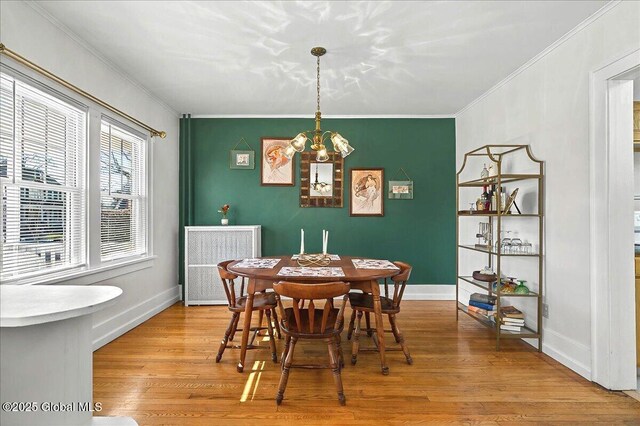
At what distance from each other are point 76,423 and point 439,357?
253cm

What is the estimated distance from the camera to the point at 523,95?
3.26 meters

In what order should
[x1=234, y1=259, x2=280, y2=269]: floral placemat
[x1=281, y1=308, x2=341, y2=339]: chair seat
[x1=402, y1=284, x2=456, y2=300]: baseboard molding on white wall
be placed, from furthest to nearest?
[x1=402, y1=284, x2=456, y2=300]: baseboard molding on white wall → [x1=234, y1=259, x2=280, y2=269]: floral placemat → [x1=281, y1=308, x2=341, y2=339]: chair seat

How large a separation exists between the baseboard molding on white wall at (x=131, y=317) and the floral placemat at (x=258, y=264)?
4.65 ft

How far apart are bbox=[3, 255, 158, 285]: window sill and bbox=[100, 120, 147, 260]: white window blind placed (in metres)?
0.15

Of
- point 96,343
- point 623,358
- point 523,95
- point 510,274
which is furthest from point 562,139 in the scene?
point 96,343

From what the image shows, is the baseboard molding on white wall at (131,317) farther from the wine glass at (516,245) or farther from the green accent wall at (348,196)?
the wine glass at (516,245)

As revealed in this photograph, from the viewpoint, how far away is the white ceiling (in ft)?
7.64

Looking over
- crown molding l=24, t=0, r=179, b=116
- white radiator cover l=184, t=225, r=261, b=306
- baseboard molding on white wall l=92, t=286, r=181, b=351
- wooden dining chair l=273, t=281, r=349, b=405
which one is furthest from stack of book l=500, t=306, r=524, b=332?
crown molding l=24, t=0, r=179, b=116

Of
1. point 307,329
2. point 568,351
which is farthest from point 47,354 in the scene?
point 568,351

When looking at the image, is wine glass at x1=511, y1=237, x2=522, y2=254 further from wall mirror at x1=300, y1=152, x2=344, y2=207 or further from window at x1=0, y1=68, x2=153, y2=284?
window at x1=0, y1=68, x2=153, y2=284

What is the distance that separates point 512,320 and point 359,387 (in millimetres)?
1725

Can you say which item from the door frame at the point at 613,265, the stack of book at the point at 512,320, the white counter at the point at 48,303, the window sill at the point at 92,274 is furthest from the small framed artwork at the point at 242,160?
the door frame at the point at 613,265

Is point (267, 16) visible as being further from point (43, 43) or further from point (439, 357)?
point (439, 357)

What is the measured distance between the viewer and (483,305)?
3.38m
